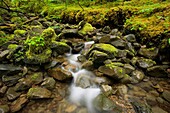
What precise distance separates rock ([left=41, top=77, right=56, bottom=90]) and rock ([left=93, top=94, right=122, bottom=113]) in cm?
130

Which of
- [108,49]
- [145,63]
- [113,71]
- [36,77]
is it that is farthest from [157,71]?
[36,77]

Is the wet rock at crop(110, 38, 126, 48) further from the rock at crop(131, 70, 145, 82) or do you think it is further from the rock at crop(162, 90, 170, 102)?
the rock at crop(162, 90, 170, 102)

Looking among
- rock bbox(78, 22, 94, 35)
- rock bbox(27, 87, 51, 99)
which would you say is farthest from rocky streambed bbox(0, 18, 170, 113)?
rock bbox(78, 22, 94, 35)

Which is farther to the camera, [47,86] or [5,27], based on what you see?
[5,27]

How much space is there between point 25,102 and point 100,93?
1880mm

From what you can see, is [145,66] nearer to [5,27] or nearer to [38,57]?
[38,57]

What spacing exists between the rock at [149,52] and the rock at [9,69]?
4.23 metres

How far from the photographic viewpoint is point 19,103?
3611 mm

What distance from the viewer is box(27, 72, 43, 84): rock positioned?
14.1 feet

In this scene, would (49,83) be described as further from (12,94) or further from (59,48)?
(59,48)

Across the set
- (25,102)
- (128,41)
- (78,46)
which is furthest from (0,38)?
(128,41)

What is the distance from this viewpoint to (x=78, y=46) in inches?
263

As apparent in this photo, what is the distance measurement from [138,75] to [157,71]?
1.99 feet

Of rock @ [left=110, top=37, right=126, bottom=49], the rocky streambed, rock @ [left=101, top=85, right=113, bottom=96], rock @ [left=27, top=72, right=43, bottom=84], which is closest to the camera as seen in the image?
the rocky streambed
